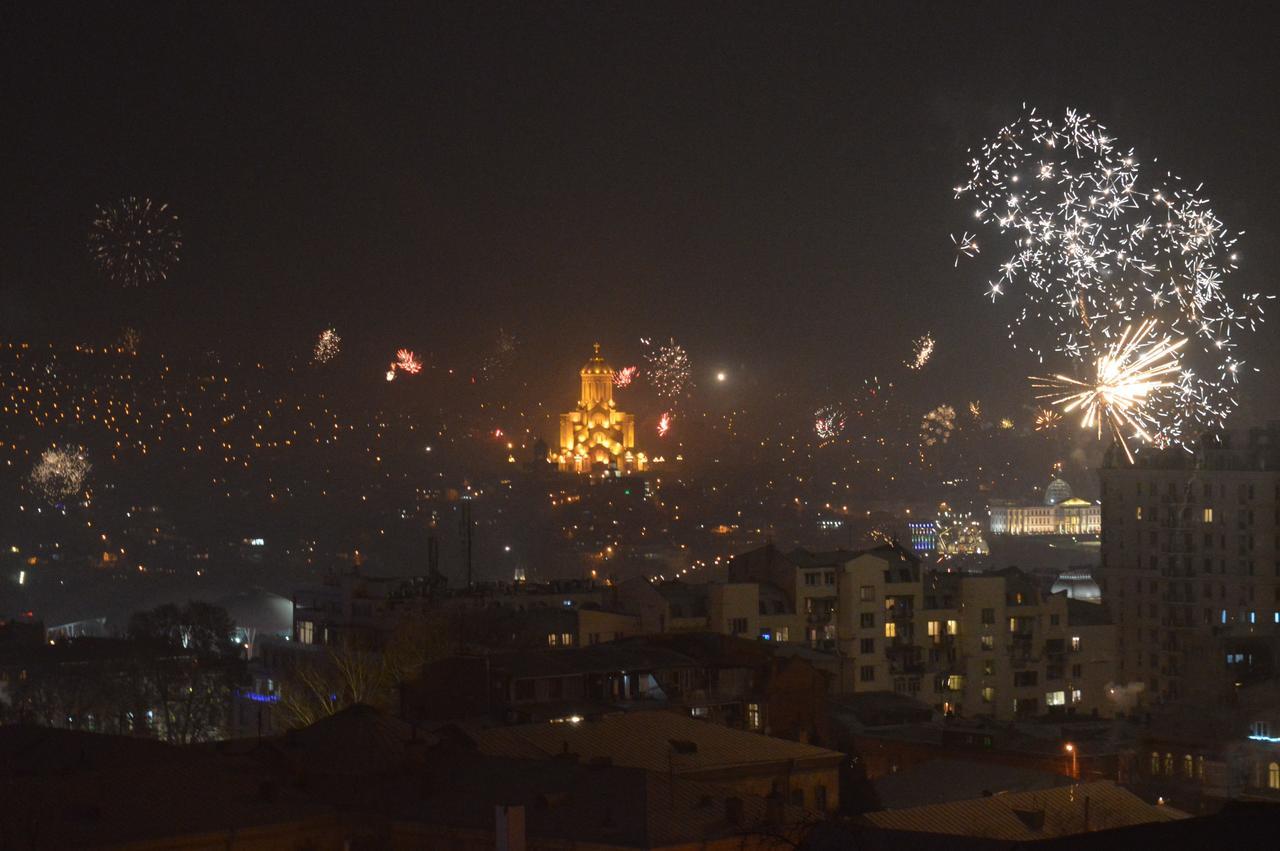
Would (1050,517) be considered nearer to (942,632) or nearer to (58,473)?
(58,473)

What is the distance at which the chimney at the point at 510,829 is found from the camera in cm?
1733

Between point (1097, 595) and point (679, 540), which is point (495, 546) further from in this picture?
point (1097, 595)

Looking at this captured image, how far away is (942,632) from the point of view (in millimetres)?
41156

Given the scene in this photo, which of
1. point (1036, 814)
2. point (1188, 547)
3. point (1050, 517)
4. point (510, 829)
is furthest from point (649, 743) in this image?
point (1050, 517)

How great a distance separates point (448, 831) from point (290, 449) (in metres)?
97.1

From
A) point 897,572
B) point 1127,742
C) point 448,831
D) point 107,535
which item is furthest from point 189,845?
point 107,535

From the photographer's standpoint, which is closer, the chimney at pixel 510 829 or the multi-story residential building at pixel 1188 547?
the chimney at pixel 510 829

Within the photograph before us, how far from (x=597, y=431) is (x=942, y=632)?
88.2 m

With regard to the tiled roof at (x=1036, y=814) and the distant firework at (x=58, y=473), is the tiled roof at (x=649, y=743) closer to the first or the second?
the tiled roof at (x=1036, y=814)

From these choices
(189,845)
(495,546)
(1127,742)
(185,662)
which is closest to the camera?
(189,845)

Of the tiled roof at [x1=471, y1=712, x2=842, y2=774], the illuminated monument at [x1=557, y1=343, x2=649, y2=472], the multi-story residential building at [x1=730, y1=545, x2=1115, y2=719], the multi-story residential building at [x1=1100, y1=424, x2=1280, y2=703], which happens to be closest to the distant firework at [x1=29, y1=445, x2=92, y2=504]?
the illuminated monument at [x1=557, y1=343, x2=649, y2=472]

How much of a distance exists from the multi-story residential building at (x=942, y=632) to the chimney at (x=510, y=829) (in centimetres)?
2204

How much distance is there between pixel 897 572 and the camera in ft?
136

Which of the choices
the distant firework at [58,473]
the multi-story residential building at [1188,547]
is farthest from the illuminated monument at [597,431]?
the multi-story residential building at [1188,547]
